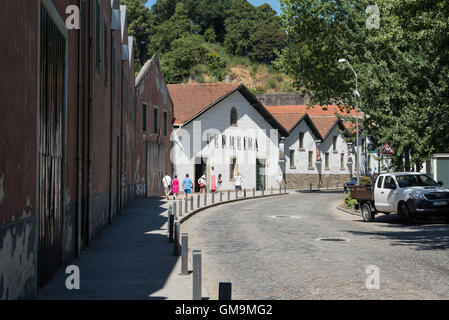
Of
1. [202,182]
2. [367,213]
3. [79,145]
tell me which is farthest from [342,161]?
[79,145]

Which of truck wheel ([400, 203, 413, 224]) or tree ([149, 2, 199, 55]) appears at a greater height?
tree ([149, 2, 199, 55])

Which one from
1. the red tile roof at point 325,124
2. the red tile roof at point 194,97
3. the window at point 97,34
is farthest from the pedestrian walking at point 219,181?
the window at point 97,34

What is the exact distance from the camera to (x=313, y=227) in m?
19.8

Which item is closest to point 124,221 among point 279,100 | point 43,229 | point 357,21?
point 43,229

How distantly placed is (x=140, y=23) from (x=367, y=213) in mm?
86207

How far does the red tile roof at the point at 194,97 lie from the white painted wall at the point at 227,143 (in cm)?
64

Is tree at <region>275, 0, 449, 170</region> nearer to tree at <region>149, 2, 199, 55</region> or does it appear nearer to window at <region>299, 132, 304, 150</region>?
window at <region>299, 132, 304, 150</region>

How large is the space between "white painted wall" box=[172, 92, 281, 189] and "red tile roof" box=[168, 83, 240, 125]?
64 centimetres

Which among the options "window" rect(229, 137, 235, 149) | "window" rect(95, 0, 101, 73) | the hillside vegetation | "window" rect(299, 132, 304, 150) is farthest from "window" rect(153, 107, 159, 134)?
the hillside vegetation

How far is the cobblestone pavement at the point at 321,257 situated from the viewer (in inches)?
353

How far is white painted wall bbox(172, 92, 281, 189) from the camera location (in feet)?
146

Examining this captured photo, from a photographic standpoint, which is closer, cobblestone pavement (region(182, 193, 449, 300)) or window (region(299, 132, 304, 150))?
cobblestone pavement (region(182, 193, 449, 300))

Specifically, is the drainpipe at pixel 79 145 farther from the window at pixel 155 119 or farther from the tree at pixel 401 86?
the window at pixel 155 119
